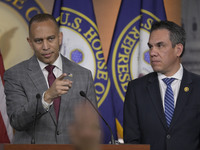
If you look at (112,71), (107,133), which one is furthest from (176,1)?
(107,133)

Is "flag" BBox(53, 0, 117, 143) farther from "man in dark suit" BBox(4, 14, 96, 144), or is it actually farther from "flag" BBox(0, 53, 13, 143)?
"man in dark suit" BBox(4, 14, 96, 144)

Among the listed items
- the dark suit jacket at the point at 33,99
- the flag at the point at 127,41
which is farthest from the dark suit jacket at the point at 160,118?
the flag at the point at 127,41

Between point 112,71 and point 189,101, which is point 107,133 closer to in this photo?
point 112,71

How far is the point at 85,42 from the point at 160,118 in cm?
160

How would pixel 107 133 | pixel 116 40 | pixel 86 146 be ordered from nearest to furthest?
pixel 86 146
pixel 107 133
pixel 116 40

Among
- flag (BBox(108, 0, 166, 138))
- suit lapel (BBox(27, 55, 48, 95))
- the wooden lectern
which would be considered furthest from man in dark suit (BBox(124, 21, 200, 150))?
flag (BBox(108, 0, 166, 138))

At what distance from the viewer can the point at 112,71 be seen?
3.70m

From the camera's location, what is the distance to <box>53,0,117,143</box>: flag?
3496mm

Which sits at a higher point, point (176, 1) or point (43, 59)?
point (176, 1)

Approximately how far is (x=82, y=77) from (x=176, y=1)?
2.01 m

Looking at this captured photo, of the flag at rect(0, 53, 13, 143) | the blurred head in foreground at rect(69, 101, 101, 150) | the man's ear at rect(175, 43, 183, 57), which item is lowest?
the flag at rect(0, 53, 13, 143)

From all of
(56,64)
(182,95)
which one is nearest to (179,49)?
(182,95)

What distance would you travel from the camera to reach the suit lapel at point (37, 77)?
2234 mm

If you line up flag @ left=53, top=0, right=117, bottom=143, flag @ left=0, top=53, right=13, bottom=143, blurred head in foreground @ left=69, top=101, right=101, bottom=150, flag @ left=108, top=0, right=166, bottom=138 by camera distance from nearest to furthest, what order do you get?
blurred head in foreground @ left=69, top=101, right=101, bottom=150 < flag @ left=0, top=53, right=13, bottom=143 < flag @ left=53, top=0, right=117, bottom=143 < flag @ left=108, top=0, right=166, bottom=138
